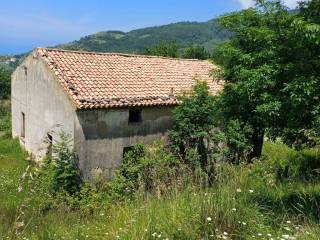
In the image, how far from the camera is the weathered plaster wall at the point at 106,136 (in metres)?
16.6

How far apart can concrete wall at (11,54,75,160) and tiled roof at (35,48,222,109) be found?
57cm

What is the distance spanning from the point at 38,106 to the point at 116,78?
4.28 m

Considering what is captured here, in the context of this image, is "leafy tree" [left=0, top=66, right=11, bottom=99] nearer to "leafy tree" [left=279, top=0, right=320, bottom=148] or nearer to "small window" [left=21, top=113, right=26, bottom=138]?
"small window" [left=21, top=113, right=26, bottom=138]

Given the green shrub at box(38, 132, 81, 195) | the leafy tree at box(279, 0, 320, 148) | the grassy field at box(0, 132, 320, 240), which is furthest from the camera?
the green shrub at box(38, 132, 81, 195)

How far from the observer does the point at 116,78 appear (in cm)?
1912

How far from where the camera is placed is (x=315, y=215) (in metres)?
5.24

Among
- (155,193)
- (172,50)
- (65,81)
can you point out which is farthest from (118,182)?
(172,50)

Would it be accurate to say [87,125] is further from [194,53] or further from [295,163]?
[194,53]

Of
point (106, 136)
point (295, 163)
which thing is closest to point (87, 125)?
point (106, 136)

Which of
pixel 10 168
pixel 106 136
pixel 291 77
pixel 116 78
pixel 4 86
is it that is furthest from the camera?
pixel 4 86

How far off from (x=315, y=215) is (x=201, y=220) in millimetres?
1615

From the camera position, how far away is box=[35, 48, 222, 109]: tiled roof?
17047 millimetres

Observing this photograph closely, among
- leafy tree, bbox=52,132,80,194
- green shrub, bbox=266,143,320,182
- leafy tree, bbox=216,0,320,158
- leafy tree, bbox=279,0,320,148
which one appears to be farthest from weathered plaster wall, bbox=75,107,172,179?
leafy tree, bbox=279,0,320,148

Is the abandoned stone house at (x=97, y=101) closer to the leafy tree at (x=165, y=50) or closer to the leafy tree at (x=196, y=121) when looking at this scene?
the leafy tree at (x=196, y=121)
